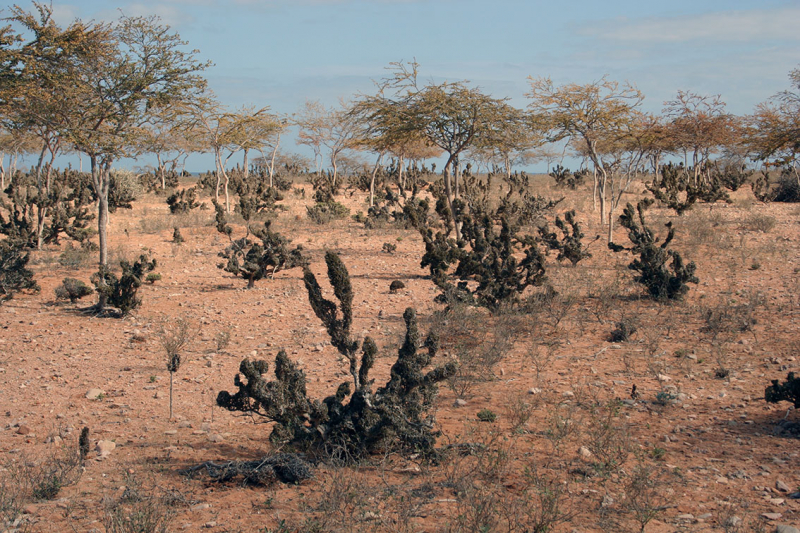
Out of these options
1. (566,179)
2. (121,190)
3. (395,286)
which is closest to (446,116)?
(395,286)

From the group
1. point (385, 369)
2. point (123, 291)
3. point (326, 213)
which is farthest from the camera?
point (326, 213)

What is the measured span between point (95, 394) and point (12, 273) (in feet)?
19.2

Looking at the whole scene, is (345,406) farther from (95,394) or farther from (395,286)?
(395,286)

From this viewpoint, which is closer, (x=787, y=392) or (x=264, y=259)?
(x=787, y=392)

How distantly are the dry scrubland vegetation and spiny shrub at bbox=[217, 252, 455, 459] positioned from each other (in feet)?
0.07

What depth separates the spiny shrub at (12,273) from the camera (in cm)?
1041

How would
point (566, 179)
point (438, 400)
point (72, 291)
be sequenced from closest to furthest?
point (438, 400) < point (72, 291) < point (566, 179)

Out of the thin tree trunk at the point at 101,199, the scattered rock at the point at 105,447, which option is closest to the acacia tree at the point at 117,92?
the thin tree trunk at the point at 101,199

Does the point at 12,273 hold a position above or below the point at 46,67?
below

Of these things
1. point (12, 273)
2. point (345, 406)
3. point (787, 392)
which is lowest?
point (345, 406)

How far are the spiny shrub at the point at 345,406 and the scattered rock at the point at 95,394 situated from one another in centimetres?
245

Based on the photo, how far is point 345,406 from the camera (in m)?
4.75

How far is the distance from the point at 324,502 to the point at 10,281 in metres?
9.50

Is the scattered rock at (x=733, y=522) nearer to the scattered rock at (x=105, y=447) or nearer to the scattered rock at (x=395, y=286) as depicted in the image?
the scattered rock at (x=105, y=447)
